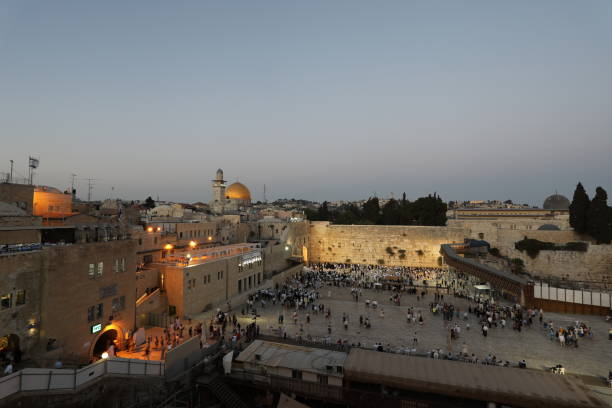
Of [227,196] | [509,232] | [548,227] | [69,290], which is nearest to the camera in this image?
[69,290]

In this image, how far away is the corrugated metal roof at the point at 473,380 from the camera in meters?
10.7

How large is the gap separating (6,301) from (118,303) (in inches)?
213

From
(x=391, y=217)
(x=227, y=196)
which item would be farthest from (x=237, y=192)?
(x=391, y=217)

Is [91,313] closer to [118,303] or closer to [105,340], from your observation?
[118,303]

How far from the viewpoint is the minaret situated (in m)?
61.9

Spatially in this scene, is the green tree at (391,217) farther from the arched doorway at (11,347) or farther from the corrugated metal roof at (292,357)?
the arched doorway at (11,347)

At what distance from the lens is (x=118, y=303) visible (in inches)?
656

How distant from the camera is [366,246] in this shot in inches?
1916

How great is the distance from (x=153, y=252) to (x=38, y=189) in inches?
358

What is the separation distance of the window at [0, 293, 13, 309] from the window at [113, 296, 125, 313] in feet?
16.2

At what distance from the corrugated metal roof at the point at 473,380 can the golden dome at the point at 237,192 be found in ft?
181

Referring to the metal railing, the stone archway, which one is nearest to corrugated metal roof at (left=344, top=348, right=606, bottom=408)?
the metal railing

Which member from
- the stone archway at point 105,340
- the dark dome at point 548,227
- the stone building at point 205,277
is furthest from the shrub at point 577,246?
the stone archway at point 105,340

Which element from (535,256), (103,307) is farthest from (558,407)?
(535,256)
